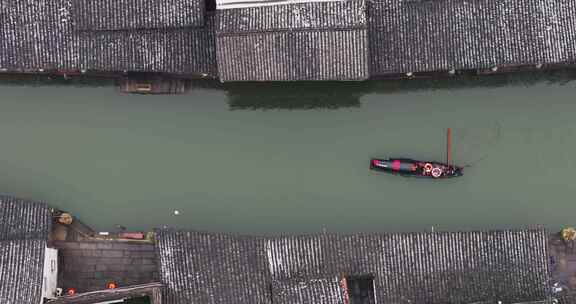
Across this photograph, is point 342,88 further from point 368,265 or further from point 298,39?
point 368,265

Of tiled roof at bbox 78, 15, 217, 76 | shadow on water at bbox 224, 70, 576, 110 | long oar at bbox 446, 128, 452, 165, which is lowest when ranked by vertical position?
long oar at bbox 446, 128, 452, 165

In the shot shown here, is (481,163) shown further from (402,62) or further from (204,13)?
(204,13)

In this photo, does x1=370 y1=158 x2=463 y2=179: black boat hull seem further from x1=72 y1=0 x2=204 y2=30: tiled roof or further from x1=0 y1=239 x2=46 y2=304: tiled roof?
x1=0 y1=239 x2=46 y2=304: tiled roof

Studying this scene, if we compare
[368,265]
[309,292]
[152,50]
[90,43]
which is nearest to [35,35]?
[90,43]

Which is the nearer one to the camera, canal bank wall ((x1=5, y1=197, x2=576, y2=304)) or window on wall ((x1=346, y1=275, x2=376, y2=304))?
canal bank wall ((x1=5, y1=197, x2=576, y2=304))

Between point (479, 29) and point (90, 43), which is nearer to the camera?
point (479, 29)

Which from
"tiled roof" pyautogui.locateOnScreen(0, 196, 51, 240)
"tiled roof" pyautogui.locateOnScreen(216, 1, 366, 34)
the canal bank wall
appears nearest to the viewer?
"tiled roof" pyautogui.locateOnScreen(216, 1, 366, 34)

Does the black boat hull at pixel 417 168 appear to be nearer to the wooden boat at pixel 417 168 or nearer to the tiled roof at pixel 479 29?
the wooden boat at pixel 417 168

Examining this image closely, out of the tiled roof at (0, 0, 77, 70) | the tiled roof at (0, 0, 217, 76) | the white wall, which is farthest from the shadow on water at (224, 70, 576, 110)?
the white wall
